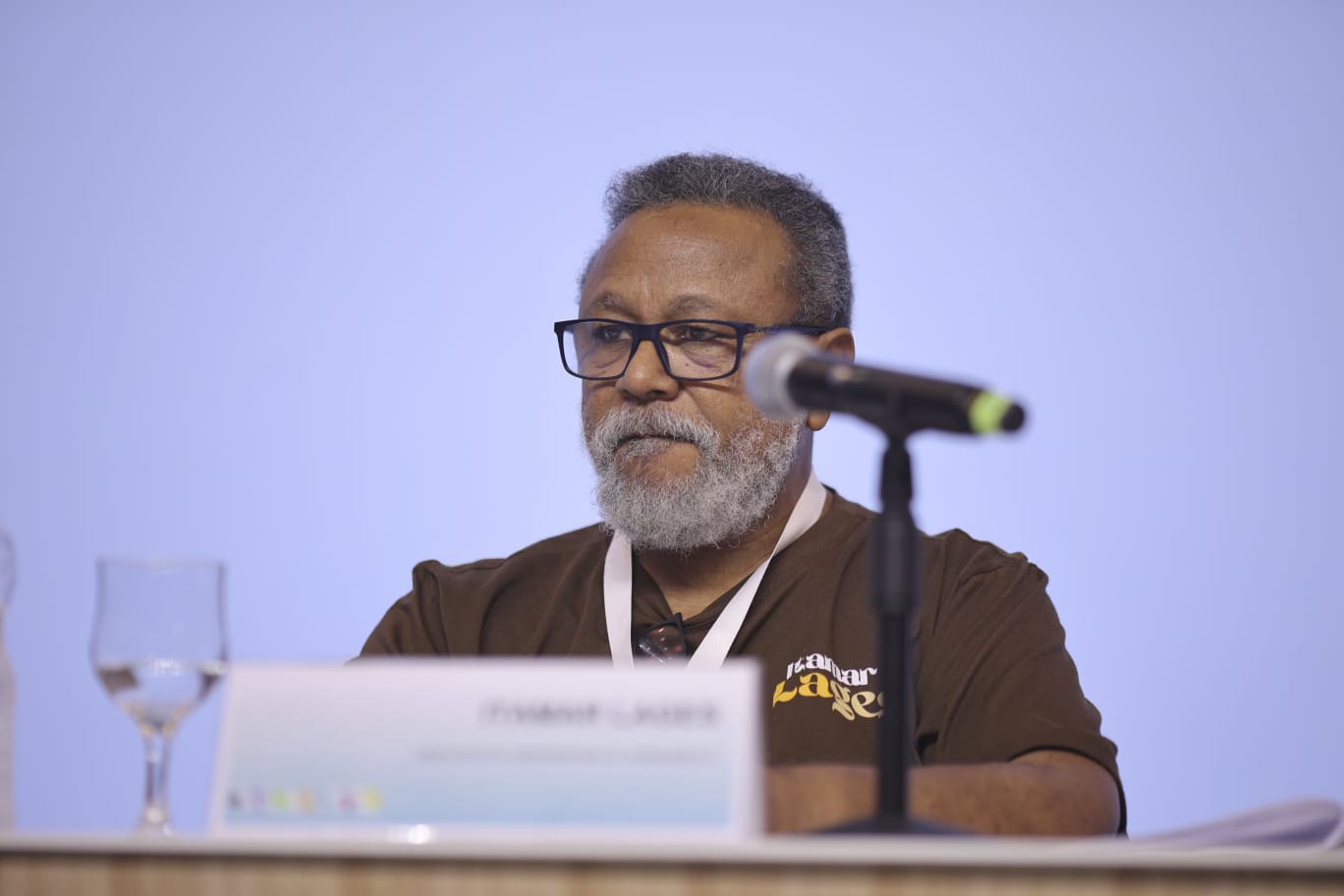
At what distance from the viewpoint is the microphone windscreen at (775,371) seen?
1.18 meters

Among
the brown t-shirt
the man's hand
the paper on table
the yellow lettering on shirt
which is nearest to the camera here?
the paper on table

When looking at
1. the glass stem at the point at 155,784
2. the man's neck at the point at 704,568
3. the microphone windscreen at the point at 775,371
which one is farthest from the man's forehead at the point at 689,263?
the glass stem at the point at 155,784

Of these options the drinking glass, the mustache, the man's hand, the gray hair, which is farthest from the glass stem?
the gray hair

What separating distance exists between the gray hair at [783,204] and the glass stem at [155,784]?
1.49m

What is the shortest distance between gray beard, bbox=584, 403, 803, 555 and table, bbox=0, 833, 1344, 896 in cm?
141

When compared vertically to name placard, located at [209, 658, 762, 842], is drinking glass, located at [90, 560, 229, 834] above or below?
above

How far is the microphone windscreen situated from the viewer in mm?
1178

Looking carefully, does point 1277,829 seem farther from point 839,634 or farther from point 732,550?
point 732,550

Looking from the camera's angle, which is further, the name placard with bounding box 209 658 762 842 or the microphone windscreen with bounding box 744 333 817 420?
the microphone windscreen with bounding box 744 333 817 420

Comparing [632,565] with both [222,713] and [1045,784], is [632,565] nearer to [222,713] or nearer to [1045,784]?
[1045,784]

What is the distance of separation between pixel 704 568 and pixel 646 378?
36 cm

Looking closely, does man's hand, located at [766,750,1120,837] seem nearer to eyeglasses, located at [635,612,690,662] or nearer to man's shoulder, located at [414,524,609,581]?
eyeglasses, located at [635,612,690,662]

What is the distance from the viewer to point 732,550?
2.50 m

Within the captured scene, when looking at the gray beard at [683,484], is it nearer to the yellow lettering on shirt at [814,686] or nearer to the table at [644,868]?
the yellow lettering on shirt at [814,686]
